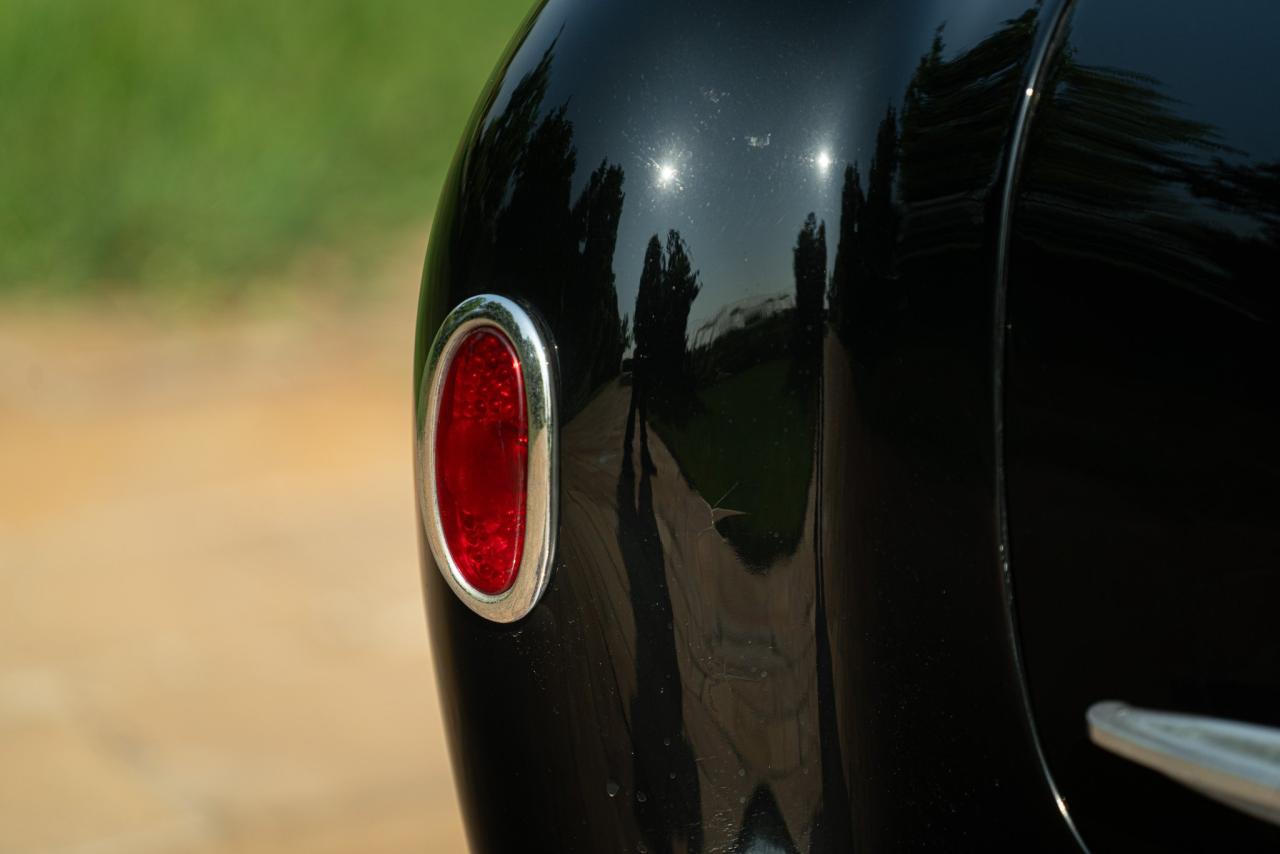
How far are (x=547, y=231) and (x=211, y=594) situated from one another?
278 cm

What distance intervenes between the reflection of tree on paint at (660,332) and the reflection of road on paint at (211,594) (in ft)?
6.04

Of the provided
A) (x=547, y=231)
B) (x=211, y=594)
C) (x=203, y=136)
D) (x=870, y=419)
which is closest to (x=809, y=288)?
(x=870, y=419)

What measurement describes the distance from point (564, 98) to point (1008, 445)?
20.9 inches

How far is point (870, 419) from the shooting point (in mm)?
1300

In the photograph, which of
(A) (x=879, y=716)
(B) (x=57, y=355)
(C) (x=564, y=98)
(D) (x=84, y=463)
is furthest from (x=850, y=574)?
(B) (x=57, y=355)

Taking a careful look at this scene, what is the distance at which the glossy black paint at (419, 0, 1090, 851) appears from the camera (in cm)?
128

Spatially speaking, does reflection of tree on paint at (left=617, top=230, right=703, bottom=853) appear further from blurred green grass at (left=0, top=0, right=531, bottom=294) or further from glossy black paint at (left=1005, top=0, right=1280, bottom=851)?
blurred green grass at (left=0, top=0, right=531, bottom=294)

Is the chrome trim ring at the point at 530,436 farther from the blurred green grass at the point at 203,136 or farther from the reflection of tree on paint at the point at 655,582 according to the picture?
the blurred green grass at the point at 203,136

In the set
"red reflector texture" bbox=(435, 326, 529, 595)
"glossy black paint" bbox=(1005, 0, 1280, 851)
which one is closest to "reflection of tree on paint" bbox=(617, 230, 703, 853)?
"red reflector texture" bbox=(435, 326, 529, 595)

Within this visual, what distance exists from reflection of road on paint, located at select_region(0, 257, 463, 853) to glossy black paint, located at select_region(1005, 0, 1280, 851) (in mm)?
1992

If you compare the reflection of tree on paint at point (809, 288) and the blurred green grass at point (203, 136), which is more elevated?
the blurred green grass at point (203, 136)

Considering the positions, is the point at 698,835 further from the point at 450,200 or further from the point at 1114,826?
the point at 450,200

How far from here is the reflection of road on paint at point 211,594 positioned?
10.2ft

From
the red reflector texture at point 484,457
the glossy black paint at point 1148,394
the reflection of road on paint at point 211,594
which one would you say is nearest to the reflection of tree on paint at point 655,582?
the red reflector texture at point 484,457
